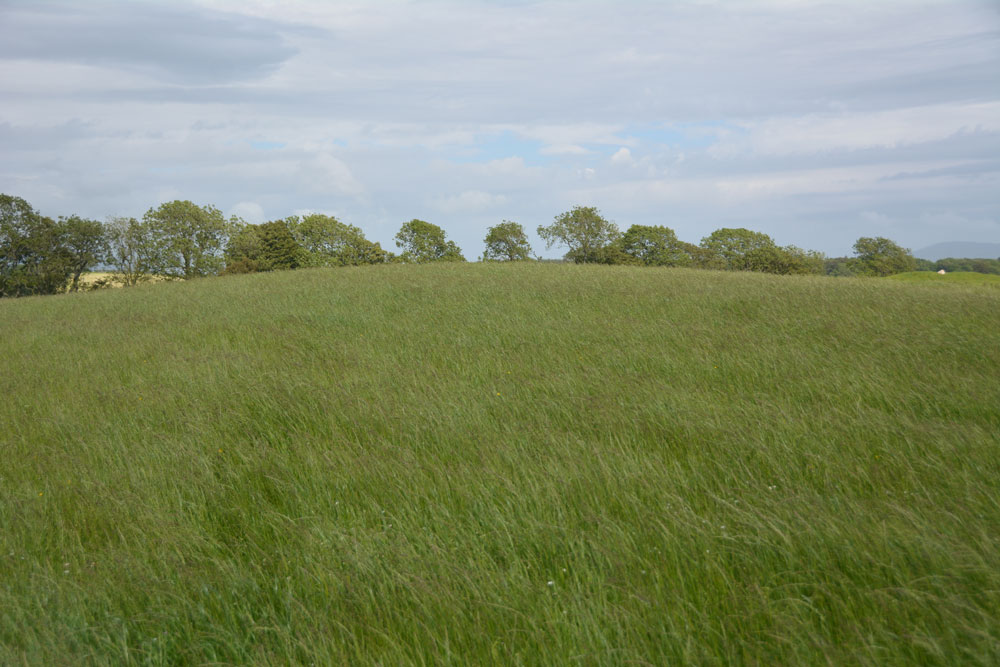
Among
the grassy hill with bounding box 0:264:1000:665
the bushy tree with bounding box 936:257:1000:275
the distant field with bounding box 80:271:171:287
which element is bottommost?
the grassy hill with bounding box 0:264:1000:665

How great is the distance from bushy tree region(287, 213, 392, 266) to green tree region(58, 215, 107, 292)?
14.4 meters

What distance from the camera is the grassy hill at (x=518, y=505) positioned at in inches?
92.7

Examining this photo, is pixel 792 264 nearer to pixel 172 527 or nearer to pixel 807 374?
pixel 807 374

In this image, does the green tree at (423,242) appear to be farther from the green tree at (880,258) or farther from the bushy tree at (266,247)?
the green tree at (880,258)

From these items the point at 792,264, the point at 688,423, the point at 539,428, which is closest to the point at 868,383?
the point at 688,423

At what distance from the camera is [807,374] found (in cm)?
607

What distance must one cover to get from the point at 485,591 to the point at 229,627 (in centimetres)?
114

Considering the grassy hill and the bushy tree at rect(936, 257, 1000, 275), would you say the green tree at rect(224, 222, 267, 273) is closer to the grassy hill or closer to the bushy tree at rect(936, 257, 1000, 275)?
the grassy hill

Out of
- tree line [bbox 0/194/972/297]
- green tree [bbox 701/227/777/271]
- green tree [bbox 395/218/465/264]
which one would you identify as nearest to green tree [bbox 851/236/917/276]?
tree line [bbox 0/194/972/297]

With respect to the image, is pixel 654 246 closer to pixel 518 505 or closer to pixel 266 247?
pixel 266 247

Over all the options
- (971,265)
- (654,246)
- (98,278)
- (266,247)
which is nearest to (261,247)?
(266,247)

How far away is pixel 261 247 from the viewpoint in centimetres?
5081

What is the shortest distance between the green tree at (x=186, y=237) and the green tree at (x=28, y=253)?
6.15m

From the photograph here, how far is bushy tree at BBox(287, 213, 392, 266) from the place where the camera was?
51.6m
